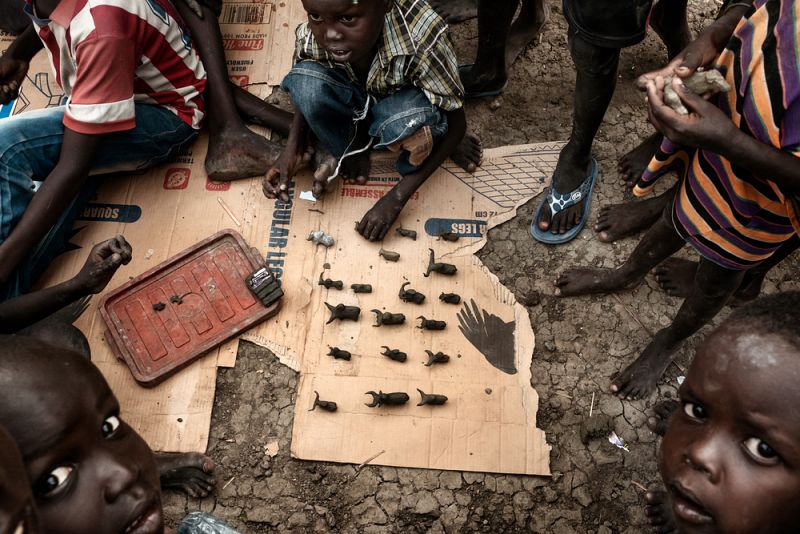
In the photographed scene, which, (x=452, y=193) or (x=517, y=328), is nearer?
(x=517, y=328)

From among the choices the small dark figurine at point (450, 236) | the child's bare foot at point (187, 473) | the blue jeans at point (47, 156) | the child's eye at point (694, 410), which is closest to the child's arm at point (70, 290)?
the blue jeans at point (47, 156)

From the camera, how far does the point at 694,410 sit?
4.31 ft

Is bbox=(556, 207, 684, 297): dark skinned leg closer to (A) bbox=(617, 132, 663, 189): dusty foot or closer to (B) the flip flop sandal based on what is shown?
(A) bbox=(617, 132, 663, 189): dusty foot

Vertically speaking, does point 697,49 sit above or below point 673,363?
above

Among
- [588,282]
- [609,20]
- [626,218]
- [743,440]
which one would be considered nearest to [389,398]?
[588,282]

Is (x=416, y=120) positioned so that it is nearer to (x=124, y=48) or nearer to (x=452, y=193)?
(x=452, y=193)

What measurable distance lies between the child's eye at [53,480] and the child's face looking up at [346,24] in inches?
61.5

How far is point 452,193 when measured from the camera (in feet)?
9.24

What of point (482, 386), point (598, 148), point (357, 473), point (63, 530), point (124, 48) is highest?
point (124, 48)

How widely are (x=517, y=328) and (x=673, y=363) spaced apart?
609mm

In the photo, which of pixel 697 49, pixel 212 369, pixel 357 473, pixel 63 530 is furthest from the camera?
pixel 212 369

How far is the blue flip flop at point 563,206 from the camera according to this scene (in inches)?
105

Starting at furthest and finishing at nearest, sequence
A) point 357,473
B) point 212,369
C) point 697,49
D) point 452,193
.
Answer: point 452,193 → point 212,369 → point 357,473 → point 697,49

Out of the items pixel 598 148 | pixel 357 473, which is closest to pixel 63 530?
pixel 357 473
